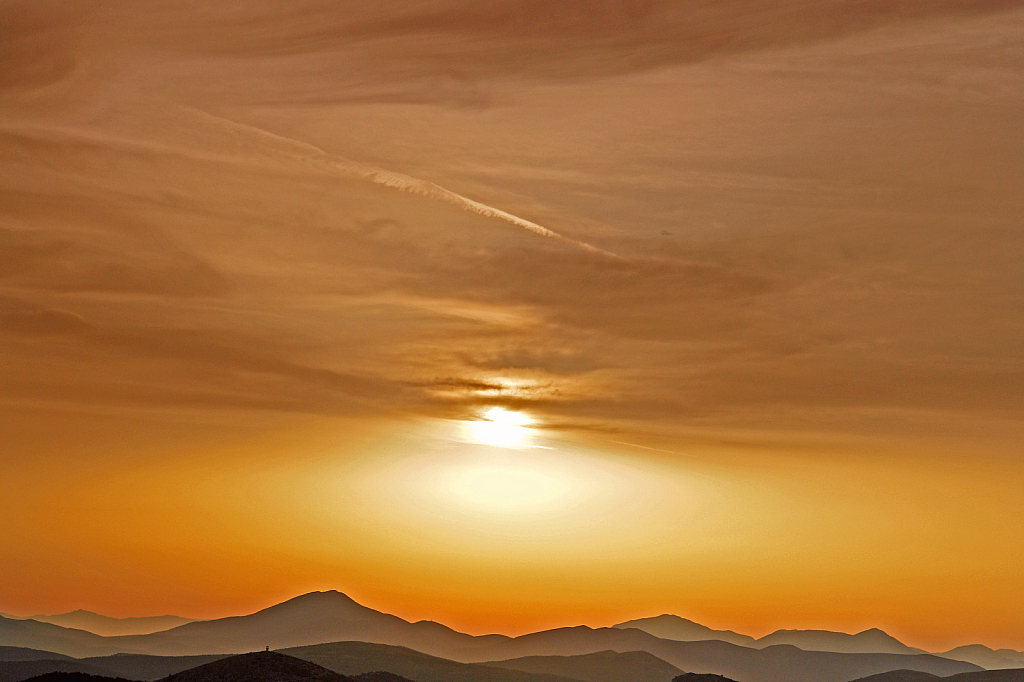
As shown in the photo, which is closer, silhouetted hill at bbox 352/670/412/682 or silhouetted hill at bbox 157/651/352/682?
silhouetted hill at bbox 157/651/352/682

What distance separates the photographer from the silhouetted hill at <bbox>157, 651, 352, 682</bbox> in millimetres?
126062

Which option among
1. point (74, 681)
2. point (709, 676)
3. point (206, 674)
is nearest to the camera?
point (206, 674)

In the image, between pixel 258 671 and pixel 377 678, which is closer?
pixel 258 671

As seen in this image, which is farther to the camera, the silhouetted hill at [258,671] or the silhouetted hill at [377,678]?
the silhouetted hill at [377,678]

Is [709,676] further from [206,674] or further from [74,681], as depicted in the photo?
[74,681]

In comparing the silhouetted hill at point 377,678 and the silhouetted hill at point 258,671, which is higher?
the silhouetted hill at point 377,678

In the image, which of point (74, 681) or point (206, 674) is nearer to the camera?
point (206, 674)

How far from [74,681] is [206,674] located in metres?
22.5

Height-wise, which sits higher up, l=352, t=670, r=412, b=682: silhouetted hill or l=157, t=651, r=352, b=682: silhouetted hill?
l=352, t=670, r=412, b=682: silhouetted hill

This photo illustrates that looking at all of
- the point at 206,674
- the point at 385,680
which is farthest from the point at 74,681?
the point at 385,680

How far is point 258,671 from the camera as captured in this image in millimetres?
127375

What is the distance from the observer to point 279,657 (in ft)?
438

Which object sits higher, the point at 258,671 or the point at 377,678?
the point at 377,678

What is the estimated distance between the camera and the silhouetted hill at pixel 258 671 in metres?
126
